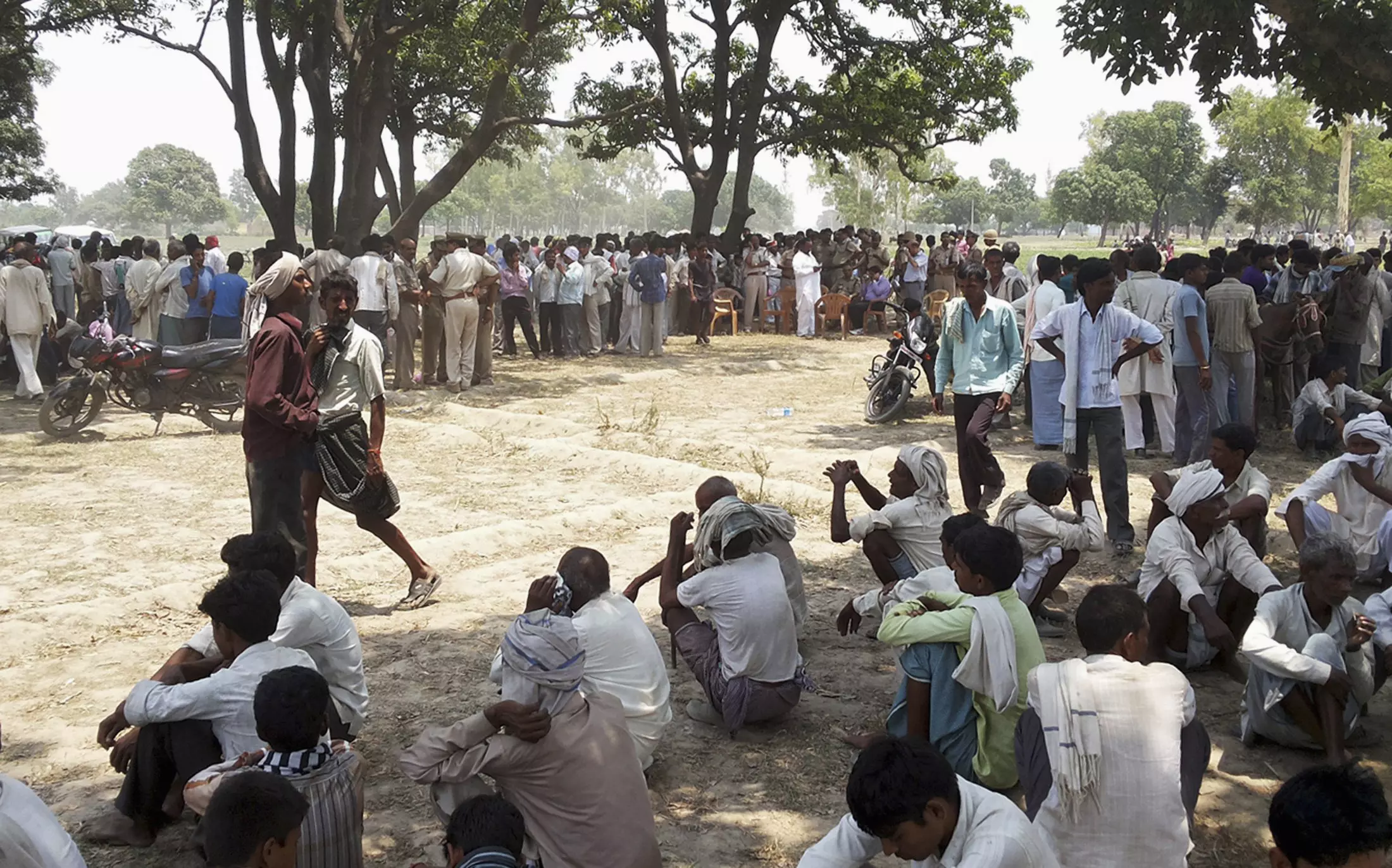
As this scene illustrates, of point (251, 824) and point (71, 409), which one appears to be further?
point (71, 409)

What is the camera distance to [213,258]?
13.5m

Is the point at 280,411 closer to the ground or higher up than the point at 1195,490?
higher up

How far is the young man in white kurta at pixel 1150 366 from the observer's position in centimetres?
851

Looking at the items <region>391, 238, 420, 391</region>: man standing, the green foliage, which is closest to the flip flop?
<region>391, 238, 420, 391</region>: man standing

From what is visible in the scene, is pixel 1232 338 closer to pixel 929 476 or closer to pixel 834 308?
pixel 929 476

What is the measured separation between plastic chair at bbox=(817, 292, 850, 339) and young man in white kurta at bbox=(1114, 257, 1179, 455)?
35.6 ft

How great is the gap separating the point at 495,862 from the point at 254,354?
356 centimetres

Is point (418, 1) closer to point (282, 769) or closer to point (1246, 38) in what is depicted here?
point (1246, 38)

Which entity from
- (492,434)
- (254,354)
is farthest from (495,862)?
(492,434)

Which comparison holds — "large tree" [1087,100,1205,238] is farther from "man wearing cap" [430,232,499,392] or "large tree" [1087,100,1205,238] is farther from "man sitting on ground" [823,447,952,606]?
"man sitting on ground" [823,447,952,606]

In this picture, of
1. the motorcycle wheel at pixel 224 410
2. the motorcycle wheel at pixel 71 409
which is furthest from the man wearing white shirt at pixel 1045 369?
the motorcycle wheel at pixel 71 409

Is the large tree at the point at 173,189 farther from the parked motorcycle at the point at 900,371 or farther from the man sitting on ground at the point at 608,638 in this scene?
the man sitting on ground at the point at 608,638

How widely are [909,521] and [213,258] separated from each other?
1072 centimetres

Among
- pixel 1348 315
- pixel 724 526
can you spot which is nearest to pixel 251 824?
pixel 724 526
